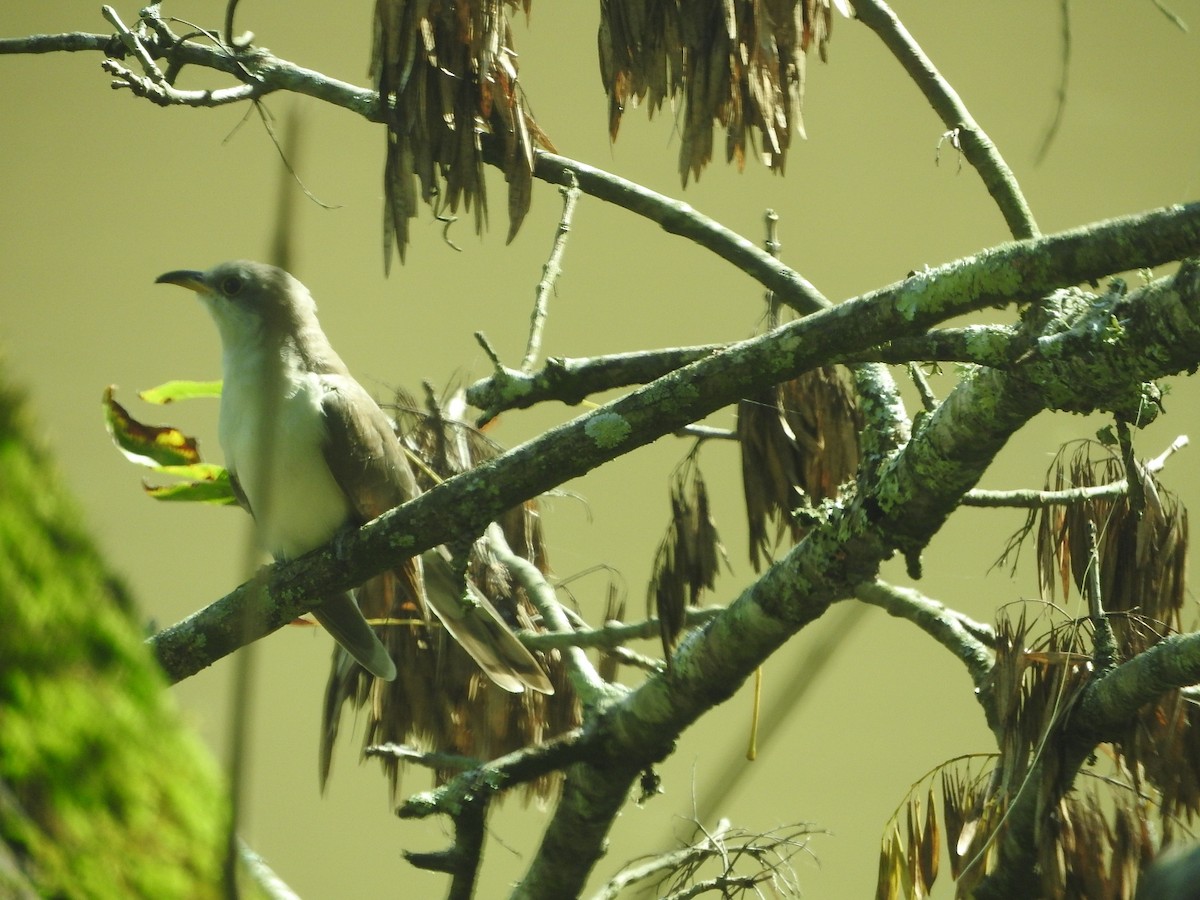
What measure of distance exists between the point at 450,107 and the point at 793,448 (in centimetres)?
99

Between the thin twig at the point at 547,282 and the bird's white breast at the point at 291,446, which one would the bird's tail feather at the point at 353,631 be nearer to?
the bird's white breast at the point at 291,446

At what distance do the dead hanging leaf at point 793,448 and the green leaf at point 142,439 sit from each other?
5.17 feet

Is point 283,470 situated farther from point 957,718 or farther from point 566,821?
point 957,718

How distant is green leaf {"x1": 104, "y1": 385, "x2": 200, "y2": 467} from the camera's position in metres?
Result: 2.96

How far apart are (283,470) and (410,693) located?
2.29ft

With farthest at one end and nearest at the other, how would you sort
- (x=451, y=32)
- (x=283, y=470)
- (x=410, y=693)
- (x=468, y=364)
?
(x=468, y=364) → (x=410, y=693) → (x=283, y=470) → (x=451, y=32)

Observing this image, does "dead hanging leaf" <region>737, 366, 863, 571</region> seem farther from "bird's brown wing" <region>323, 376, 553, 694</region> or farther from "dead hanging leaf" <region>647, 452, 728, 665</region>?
"bird's brown wing" <region>323, 376, 553, 694</region>

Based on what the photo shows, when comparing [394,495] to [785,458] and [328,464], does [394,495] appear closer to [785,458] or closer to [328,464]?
[328,464]

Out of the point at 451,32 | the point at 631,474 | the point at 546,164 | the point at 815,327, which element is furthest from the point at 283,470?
the point at 631,474

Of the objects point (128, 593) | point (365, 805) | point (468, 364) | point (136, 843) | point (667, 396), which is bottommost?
point (365, 805)

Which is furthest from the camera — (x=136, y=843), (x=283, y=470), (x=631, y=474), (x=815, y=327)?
(x=631, y=474)

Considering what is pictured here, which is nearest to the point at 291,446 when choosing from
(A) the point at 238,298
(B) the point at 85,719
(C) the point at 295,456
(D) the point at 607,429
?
(C) the point at 295,456

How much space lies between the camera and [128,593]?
49cm

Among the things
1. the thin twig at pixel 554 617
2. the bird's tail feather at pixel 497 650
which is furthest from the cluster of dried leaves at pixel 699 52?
the bird's tail feather at pixel 497 650
